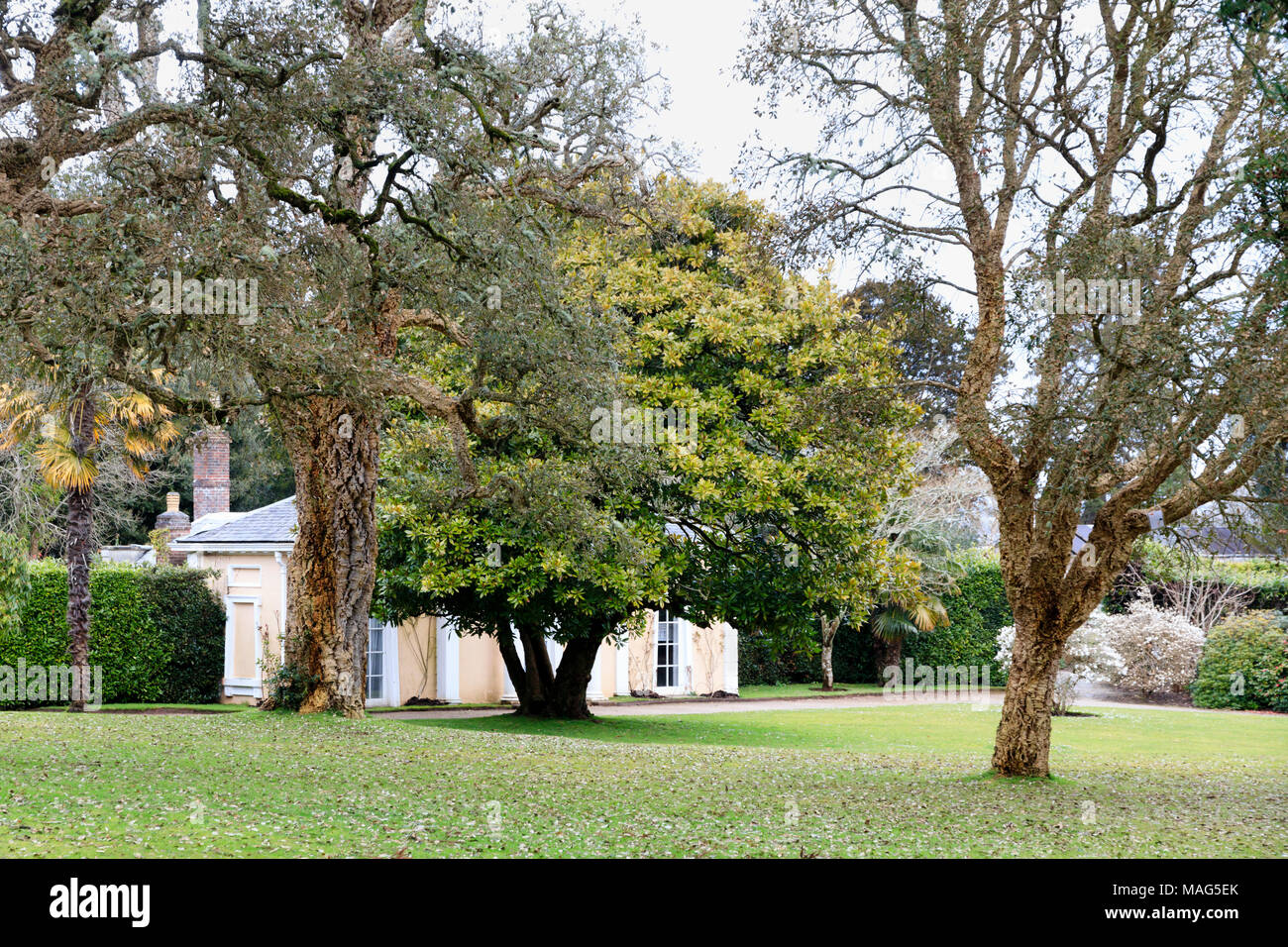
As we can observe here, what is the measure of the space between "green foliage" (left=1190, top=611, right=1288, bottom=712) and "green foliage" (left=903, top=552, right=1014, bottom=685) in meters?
5.45

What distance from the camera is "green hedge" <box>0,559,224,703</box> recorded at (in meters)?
22.0

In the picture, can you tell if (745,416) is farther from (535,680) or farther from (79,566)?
(79,566)

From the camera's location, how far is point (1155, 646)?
27.9 metres

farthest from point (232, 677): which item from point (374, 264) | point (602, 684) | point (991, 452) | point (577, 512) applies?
point (991, 452)

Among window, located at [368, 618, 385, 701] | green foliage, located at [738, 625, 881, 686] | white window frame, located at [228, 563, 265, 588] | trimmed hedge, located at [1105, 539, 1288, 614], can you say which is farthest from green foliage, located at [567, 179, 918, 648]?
green foliage, located at [738, 625, 881, 686]

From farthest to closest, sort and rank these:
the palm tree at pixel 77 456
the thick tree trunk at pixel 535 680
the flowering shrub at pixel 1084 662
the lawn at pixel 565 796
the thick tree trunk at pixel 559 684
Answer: the flowering shrub at pixel 1084 662
the thick tree trunk at pixel 535 680
the thick tree trunk at pixel 559 684
the palm tree at pixel 77 456
the lawn at pixel 565 796

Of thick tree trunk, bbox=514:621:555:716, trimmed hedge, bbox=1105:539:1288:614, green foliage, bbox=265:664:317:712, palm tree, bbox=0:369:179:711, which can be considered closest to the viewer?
green foliage, bbox=265:664:317:712

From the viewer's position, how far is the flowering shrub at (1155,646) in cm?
2742

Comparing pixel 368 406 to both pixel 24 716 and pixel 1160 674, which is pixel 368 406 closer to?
pixel 24 716

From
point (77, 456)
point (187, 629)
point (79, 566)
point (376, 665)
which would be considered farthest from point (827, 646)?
point (77, 456)

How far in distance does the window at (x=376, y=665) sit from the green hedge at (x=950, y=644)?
34.3 feet

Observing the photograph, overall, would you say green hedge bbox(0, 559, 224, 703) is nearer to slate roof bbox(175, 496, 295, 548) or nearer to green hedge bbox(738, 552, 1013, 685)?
slate roof bbox(175, 496, 295, 548)

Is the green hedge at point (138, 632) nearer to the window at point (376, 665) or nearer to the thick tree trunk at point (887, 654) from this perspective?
the window at point (376, 665)

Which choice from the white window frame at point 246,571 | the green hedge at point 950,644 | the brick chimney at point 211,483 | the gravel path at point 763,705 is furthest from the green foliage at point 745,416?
the brick chimney at point 211,483
